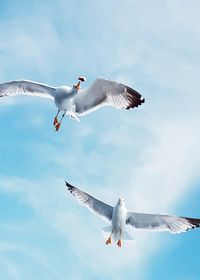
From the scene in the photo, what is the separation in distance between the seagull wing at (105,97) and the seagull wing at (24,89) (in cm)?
103

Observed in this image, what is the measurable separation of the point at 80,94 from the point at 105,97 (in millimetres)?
756

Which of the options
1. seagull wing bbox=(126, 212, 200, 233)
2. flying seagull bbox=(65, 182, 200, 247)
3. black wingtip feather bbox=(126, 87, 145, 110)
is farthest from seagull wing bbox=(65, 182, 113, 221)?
black wingtip feather bbox=(126, 87, 145, 110)

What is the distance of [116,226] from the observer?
2036 centimetres

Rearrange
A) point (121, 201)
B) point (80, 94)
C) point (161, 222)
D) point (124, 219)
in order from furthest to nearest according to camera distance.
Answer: point (121, 201) → point (124, 219) → point (161, 222) → point (80, 94)

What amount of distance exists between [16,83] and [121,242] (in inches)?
210

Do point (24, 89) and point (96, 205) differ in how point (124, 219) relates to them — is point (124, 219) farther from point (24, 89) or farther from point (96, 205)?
point (24, 89)

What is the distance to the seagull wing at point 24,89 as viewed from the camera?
62.2 feet

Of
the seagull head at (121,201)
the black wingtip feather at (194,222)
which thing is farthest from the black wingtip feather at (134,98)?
the black wingtip feather at (194,222)

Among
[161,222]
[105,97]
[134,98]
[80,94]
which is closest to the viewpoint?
[134,98]

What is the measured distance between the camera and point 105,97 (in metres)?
17.9

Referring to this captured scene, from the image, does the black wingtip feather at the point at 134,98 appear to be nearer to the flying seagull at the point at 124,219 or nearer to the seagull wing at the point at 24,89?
the seagull wing at the point at 24,89

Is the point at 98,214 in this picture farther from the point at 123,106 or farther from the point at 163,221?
the point at 123,106

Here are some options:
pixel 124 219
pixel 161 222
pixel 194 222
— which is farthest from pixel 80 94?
pixel 194 222

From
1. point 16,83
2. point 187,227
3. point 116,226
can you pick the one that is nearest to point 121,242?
point 116,226
